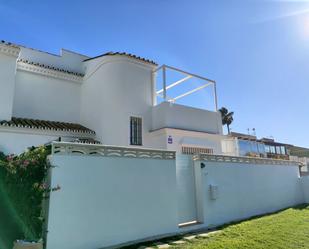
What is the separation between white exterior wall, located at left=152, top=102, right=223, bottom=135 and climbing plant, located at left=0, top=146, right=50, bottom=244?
31.2 feet

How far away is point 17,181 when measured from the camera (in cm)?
678

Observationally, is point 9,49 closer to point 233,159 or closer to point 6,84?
point 6,84

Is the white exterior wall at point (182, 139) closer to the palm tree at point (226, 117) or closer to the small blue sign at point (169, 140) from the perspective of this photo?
the small blue sign at point (169, 140)

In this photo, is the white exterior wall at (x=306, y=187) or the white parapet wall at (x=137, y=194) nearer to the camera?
the white parapet wall at (x=137, y=194)

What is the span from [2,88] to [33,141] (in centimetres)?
317

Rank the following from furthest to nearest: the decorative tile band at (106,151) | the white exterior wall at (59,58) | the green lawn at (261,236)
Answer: the white exterior wall at (59,58) → the green lawn at (261,236) → the decorative tile band at (106,151)

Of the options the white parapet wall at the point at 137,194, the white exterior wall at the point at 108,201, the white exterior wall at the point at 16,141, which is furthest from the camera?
the white exterior wall at the point at 16,141

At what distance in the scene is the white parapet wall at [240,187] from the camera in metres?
10.6

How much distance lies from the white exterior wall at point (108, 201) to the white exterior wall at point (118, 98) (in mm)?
6630

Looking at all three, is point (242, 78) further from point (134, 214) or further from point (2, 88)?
point (2, 88)

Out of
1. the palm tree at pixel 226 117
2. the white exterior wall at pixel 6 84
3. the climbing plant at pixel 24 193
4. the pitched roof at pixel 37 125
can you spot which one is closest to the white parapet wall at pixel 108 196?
the climbing plant at pixel 24 193

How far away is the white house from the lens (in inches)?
578

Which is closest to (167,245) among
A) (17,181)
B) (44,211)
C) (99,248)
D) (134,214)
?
(134,214)

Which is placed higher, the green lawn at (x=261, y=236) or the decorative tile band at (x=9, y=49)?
the decorative tile band at (x=9, y=49)
